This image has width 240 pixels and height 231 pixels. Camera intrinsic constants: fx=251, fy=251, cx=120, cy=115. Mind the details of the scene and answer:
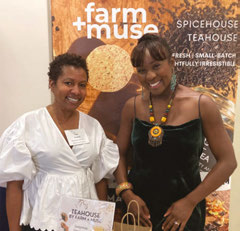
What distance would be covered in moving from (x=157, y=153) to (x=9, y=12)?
1303 mm

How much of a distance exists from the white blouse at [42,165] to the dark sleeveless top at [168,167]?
0.29 m

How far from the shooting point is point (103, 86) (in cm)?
167

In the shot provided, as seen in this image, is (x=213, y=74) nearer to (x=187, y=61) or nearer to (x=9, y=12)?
(x=187, y=61)

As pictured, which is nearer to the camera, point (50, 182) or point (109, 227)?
point (109, 227)

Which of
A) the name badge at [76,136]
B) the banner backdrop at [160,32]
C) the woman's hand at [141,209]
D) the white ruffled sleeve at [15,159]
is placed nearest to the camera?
the white ruffled sleeve at [15,159]

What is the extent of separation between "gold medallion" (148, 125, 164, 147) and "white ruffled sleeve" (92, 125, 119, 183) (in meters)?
0.23

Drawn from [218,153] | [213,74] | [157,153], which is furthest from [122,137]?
[213,74]

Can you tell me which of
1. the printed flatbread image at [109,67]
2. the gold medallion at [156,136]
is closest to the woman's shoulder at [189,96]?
the gold medallion at [156,136]

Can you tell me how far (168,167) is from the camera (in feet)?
4.30

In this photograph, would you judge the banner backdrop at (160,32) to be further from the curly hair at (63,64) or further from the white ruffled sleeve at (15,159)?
the white ruffled sleeve at (15,159)

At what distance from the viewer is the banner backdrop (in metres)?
1.57

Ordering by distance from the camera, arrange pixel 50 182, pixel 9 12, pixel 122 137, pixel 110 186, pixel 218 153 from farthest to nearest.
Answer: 1. pixel 110 186
2. pixel 9 12
3. pixel 122 137
4. pixel 218 153
5. pixel 50 182

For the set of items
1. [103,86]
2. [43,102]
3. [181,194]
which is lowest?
[181,194]

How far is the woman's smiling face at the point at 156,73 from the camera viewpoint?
123 centimetres
